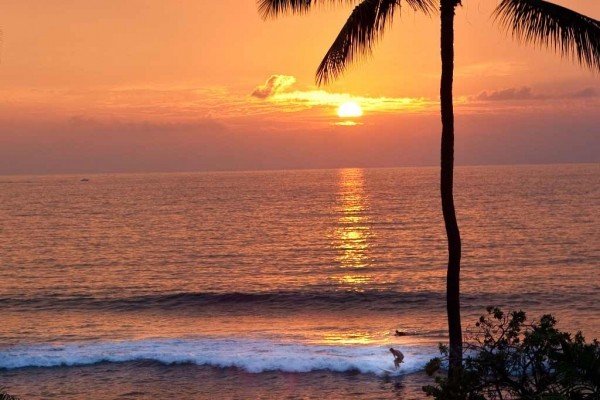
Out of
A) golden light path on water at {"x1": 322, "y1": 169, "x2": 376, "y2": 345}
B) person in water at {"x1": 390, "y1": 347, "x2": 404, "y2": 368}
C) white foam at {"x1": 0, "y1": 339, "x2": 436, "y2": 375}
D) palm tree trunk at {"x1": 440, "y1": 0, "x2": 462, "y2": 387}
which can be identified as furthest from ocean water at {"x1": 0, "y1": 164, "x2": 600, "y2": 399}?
palm tree trunk at {"x1": 440, "y1": 0, "x2": 462, "y2": 387}

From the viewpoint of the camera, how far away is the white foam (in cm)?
2444

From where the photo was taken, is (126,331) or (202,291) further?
(202,291)

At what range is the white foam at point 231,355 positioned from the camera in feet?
80.2

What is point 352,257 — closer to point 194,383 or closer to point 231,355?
point 231,355

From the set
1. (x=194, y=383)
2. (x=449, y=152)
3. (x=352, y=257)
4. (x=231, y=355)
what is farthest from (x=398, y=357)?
(x=352, y=257)

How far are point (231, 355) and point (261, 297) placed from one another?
1485cm

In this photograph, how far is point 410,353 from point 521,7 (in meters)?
17.2

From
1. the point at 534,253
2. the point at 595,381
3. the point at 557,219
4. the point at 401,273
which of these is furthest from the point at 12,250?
the point at 595,381

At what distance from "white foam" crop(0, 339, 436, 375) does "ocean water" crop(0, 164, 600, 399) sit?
0.07 metres

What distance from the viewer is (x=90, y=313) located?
119 feet

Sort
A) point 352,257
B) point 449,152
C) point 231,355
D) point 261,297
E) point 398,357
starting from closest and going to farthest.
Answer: point 449,152
point 398,357
point 231,355
point 261,297
point 352,257

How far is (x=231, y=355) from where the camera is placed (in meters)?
25.8

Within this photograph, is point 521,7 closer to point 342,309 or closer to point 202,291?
point 342,309

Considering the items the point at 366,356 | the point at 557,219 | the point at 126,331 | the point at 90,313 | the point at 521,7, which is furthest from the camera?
the point at 557,219
